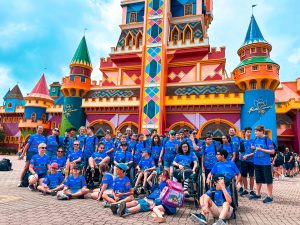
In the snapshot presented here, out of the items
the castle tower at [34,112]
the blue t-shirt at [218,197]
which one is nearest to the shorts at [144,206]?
the blue t-shirt at [218,197]

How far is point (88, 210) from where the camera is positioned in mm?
4961

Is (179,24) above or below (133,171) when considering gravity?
above

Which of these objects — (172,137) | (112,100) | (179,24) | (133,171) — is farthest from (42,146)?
→ (179,24)

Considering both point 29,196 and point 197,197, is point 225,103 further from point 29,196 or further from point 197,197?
point 29,196

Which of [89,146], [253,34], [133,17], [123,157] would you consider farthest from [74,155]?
[133,17]

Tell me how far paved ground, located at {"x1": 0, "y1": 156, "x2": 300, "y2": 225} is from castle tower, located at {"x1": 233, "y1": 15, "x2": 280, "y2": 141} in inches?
439

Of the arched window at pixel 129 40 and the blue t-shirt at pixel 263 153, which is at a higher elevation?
the arched window at pixel 129 40

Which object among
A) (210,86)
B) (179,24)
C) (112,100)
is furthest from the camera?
(179,24)

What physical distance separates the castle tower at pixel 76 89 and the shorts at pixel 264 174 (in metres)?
17.3

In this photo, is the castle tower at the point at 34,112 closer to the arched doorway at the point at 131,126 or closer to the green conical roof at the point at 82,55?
the green conical roof at the point at 82,55

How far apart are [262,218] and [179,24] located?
21.8 metres

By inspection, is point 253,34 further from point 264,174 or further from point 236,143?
point 264,174

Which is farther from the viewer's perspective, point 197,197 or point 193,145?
point 193,145

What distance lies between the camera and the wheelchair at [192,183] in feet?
18.2
